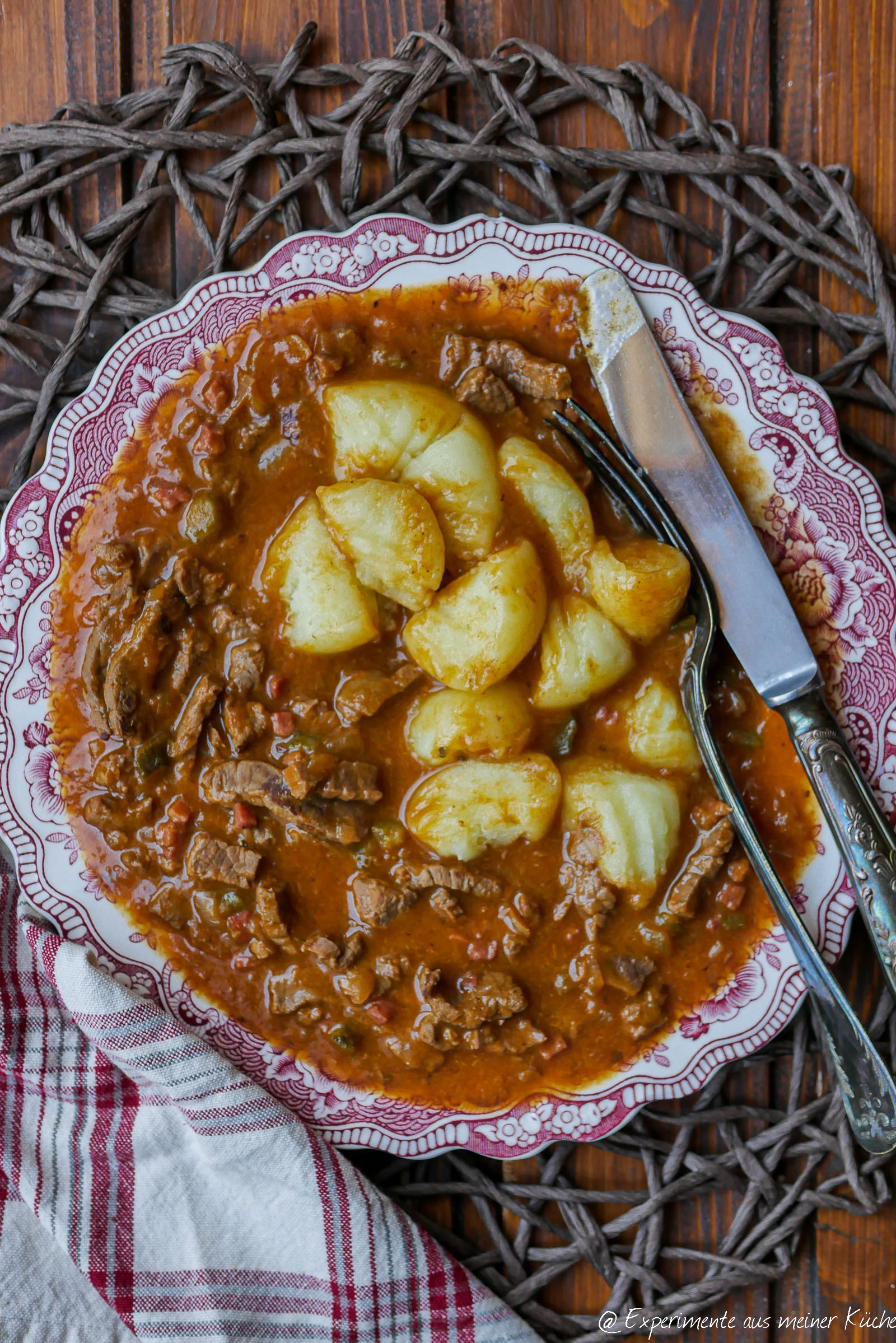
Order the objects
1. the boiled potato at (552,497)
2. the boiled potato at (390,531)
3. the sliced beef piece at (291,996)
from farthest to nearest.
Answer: the sliced beef piece at (291,996) → the boiled potato at (552,497) → the boiled potato at (390,531)

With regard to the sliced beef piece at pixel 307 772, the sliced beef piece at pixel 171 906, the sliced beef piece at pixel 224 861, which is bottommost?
the sliced beef piece at pixel 171 906

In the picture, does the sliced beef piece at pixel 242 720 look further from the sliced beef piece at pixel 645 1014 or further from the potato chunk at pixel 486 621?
the sliced beef piece at pixel 645 1014

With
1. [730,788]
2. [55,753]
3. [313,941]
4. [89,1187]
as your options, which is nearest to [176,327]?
[55,753]

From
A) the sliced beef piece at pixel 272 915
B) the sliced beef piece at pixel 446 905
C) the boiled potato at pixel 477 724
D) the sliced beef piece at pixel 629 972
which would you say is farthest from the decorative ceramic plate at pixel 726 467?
the boiled potato at pixel 477 724

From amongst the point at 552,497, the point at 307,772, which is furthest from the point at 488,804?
the point at 552,497

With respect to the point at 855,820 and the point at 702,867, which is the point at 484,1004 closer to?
the point at 702,867

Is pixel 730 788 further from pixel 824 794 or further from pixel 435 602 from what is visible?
pixel 435 602

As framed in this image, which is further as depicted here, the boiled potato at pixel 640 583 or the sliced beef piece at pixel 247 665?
the sliced beef piece at pixel 247 665
